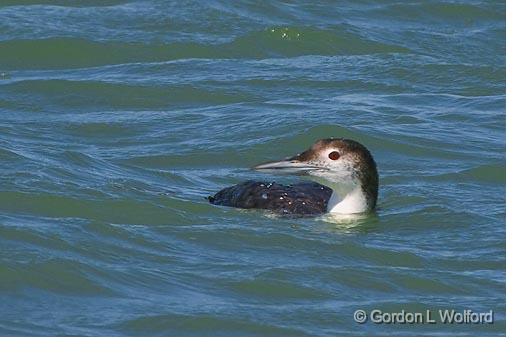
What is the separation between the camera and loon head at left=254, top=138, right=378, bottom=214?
46.3 feet

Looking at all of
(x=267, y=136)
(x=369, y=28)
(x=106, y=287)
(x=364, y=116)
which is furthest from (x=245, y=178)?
(x=369, y=28)

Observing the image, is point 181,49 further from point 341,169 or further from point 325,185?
point 341,169

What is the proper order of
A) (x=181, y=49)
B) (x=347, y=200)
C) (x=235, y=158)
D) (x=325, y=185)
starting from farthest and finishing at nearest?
1. (x=181, y=49)
2. (x=235, y=158)
3. (x=325, y=185)
4. (x=347, y=200)

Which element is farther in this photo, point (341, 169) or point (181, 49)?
point (181, 49)

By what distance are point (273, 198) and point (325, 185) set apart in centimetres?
45

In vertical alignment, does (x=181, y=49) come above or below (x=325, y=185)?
above

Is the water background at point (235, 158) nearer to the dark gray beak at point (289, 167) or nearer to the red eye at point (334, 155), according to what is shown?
the dark gray beak at point (289, 167)

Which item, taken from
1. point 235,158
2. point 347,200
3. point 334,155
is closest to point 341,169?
point 334,155

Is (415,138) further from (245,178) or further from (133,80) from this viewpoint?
(133,80)

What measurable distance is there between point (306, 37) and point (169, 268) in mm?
8184

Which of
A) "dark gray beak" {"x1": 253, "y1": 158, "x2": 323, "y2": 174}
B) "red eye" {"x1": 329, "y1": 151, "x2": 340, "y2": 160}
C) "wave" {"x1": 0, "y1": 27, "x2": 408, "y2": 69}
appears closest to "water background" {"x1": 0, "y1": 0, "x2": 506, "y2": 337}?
"wave" {"x1": 0, "y1": 27, "x2": 408, "y2": 69}

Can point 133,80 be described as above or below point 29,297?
above

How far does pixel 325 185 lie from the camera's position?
14.4 meters

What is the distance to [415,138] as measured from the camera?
17.0 metres
